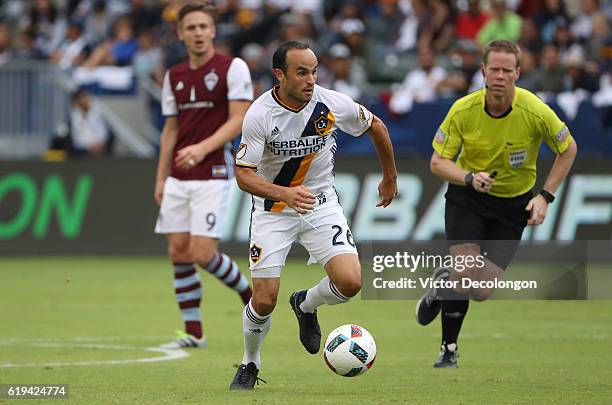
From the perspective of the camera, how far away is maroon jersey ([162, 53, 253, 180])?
11.2 meters

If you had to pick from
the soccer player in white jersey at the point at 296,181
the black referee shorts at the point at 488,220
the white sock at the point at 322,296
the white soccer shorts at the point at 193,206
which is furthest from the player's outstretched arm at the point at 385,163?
the white soccer shorts at the point at 193,206

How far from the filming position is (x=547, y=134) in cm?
962

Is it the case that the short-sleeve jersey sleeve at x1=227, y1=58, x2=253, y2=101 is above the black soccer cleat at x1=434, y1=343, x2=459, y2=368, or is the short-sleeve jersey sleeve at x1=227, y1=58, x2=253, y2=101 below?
above

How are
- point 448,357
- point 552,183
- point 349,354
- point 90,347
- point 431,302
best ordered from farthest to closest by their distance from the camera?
1. point 90,347
2. point 431,302
3. point 448,357
4. point 552,183
5. point 349,354

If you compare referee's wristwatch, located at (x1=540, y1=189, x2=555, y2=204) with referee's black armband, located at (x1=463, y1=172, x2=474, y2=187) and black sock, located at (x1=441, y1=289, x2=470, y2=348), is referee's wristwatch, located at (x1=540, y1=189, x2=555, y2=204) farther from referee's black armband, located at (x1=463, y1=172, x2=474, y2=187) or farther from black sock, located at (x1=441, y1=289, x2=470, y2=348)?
black sock, located at (x1=441, y1=289, x2=470, y2=348)

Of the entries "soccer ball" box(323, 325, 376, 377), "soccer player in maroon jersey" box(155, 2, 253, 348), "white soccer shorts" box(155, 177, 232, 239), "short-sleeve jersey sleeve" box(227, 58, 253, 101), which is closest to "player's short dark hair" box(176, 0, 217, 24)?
"soccer player in maroon jersey" box(155, 2, 253, 348)

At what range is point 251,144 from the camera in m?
8.38

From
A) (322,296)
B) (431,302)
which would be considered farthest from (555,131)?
(322,296)

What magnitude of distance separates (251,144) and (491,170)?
7.86 feet

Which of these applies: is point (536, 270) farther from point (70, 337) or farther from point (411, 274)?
point (70, 337)

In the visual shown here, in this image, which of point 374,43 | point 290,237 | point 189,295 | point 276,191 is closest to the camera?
point 276,191

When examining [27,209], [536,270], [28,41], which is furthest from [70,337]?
[28,41]

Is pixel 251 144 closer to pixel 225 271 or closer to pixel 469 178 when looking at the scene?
pixel 469 178

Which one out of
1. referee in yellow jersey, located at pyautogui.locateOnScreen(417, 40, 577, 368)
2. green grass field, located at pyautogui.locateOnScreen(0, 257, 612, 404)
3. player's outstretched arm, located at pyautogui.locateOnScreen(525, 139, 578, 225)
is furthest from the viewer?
referee in yellow jersey, located at pyautogui.locateOnScreen(417, 40, 577, 368)
